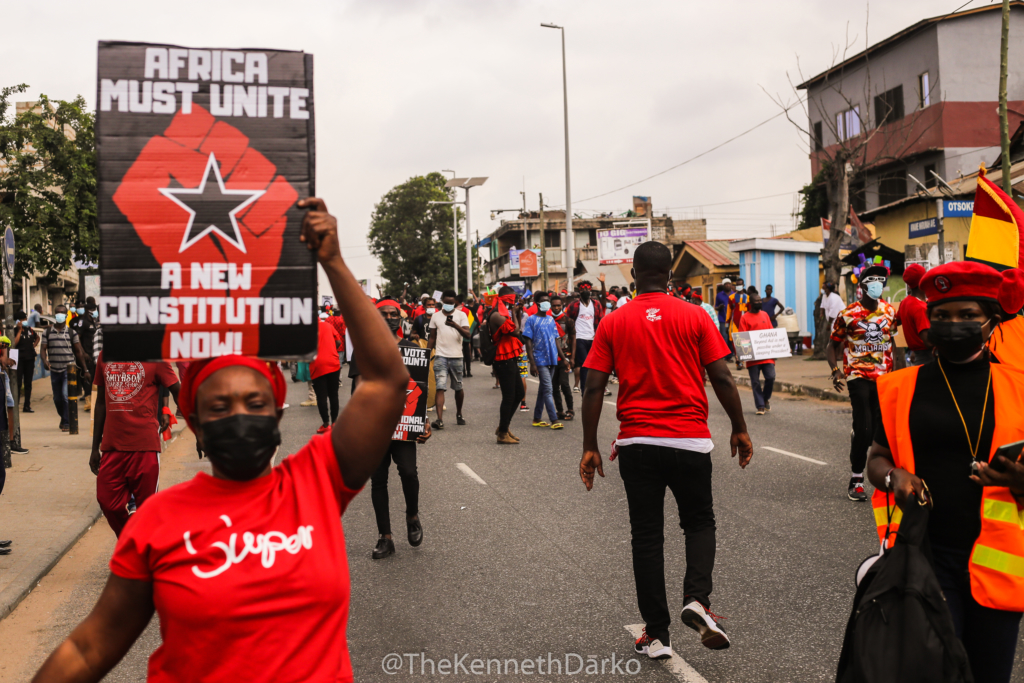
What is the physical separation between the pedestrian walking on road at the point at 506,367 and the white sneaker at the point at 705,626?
24.3 feet

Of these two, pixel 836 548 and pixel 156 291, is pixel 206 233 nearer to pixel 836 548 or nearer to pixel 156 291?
pixel 156 291

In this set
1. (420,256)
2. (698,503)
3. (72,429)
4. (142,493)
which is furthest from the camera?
(420,256)

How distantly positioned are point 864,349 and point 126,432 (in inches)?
223

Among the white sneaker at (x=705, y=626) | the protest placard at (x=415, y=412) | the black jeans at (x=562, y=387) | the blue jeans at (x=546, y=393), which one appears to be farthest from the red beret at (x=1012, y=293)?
the black jeans at (x=562, y=387)

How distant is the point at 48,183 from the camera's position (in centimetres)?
1775

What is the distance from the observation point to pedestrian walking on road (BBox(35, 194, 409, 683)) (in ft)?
6.65

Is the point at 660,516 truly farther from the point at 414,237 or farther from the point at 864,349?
the point at 414,237

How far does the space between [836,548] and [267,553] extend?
5275mm

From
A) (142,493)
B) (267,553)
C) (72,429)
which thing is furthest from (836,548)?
(72,429)

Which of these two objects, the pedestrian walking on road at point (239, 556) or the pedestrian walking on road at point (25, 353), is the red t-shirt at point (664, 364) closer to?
the pedestrian walking on road at point (239, 556)

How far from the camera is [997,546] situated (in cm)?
286

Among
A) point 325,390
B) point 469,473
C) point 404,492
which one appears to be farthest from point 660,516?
point 325,390

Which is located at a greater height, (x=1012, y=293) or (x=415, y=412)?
(x=1012, y=293)

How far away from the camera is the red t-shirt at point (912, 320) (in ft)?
17.4
